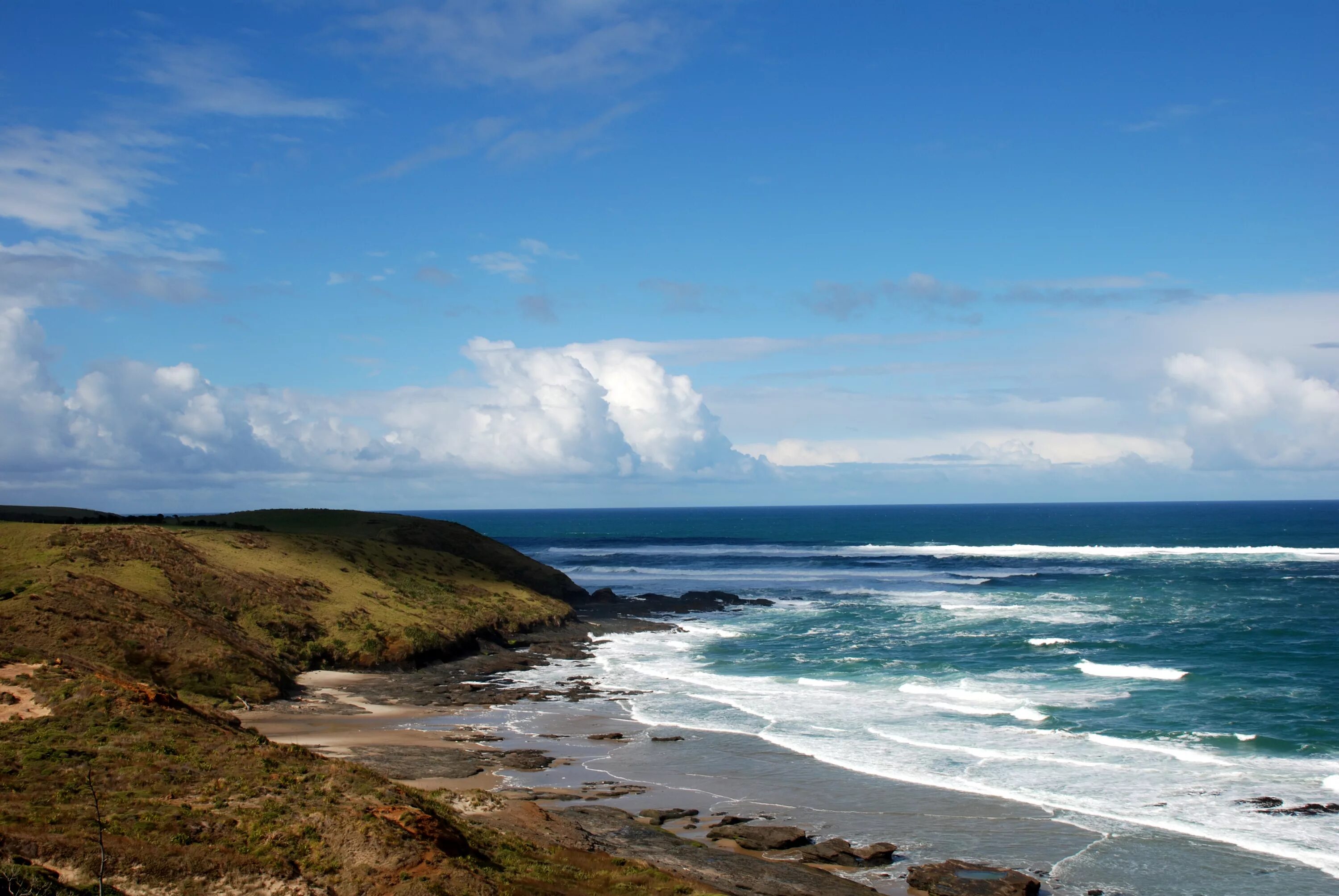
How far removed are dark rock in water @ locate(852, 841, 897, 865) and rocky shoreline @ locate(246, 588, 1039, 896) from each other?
31mm

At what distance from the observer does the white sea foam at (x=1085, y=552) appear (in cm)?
10838

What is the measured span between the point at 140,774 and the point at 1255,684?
38738mm

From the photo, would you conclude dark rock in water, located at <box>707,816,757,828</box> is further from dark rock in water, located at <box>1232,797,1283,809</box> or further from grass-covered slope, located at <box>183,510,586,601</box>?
grass-covered slope, located at <box>183,510,586,601</box>

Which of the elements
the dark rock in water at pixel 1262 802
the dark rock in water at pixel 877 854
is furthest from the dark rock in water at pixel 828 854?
the dark rock in water at pixel 1262 802

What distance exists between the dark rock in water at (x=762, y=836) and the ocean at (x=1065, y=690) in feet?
19.9

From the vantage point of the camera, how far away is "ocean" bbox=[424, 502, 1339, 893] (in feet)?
77.6

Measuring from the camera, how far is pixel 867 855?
1998 centimetres

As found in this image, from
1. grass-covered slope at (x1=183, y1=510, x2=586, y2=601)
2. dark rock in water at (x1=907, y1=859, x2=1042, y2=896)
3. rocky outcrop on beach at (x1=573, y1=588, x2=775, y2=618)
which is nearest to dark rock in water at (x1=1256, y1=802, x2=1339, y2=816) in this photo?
dark rock in water at (x1=907, y1=859, x2=1042, y2=896)

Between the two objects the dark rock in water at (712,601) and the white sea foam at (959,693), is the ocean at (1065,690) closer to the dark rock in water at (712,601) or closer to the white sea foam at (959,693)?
the white sea foam at (959,693)

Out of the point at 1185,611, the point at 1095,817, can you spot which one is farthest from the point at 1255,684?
the point at 1185,611

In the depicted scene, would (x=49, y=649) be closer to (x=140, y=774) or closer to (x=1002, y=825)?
(x=140, y=774)

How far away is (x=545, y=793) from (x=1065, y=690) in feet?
76.5

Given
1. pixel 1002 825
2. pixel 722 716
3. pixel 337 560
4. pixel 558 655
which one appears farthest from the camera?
pixel 337 560

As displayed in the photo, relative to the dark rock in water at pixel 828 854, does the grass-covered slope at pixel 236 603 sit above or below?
above
